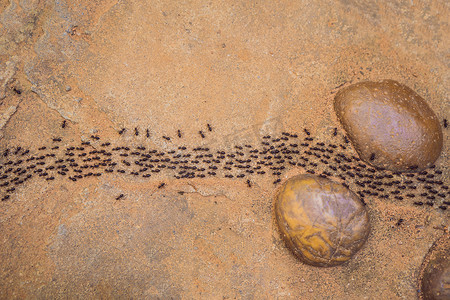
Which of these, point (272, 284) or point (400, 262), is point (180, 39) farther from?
point (400, 262)

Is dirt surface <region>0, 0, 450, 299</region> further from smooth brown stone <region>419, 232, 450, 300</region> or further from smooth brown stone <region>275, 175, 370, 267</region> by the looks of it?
smooth brown stone <region>275, 175, 370, 267</region>

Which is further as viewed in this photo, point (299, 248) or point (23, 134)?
point (23, 134)

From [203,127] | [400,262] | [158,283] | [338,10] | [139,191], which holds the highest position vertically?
[338,10]

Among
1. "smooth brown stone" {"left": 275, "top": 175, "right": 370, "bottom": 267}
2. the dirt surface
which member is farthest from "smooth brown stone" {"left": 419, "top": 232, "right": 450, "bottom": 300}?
"smooth brown stone" {"left": 275, "top": 175, "right": 370, "bottom": 267}

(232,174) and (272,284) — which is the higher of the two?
(232,174)

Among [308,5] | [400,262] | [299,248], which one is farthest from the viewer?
[308,5]

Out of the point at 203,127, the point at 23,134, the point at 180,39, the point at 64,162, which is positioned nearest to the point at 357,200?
the point at 203,127

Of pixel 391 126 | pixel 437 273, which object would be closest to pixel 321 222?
pixel 391 126
